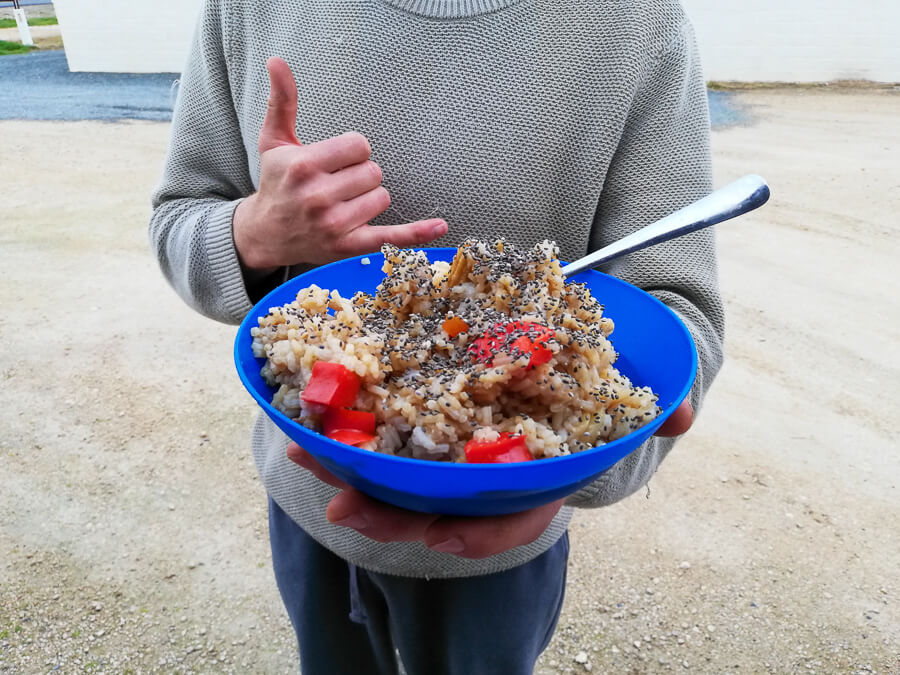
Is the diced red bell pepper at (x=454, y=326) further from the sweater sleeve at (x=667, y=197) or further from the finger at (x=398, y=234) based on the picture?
the sweater sleeve at (x=667, y=197)

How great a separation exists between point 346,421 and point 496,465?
0.25m

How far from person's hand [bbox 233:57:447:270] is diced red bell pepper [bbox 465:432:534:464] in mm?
419

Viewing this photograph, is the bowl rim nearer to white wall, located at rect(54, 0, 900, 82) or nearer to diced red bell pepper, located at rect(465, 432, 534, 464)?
diced red bell pepper, located at rect(465, 432, 534, 464)

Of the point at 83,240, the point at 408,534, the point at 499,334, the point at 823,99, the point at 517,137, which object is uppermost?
the point at 517,137

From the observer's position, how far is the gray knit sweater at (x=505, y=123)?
1.28 m

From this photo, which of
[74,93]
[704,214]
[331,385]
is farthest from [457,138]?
[74,93]

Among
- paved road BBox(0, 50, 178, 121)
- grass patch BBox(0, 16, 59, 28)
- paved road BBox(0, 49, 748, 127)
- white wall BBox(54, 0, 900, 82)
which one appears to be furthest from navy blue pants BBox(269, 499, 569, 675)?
grass patch BBox(0, 16, 59, 28)

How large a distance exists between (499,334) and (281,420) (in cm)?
31

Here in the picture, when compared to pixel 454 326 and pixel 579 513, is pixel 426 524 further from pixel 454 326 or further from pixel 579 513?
pixel 579 513

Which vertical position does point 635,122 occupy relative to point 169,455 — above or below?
above

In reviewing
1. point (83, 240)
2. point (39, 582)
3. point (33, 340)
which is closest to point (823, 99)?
point (83, 240)

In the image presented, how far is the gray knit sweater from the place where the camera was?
128 centimetres

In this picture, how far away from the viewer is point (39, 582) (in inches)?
103

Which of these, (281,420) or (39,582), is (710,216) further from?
(39,582)
